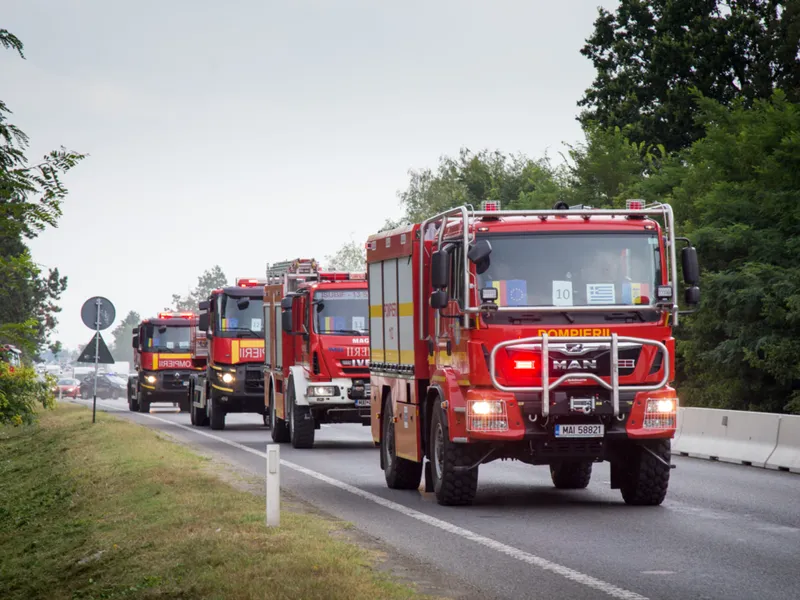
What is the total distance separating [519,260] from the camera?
14602 millimetres

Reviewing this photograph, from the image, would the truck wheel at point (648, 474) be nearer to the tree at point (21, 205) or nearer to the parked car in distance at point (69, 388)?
the tree at point (21, 205)

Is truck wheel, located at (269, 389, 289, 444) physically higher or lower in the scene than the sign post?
lower

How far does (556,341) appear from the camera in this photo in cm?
1437

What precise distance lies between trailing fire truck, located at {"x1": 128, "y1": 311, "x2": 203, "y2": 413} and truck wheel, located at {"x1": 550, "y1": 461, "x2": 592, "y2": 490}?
104 ft

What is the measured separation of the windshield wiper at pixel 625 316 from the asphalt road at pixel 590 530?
1938 millimetres

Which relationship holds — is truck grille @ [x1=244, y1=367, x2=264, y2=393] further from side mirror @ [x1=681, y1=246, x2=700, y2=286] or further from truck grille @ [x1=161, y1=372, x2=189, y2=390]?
side mirror @ [x1=681, y1=246, x2=700, y2=286]

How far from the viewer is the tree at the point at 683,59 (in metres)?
52.2

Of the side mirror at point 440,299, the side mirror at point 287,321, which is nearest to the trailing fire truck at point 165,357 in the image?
the side mirror at point 287,321

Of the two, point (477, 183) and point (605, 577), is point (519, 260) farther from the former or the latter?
point (477, 183)

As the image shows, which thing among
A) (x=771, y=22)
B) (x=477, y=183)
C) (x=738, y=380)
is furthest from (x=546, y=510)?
(x=477, y=183)

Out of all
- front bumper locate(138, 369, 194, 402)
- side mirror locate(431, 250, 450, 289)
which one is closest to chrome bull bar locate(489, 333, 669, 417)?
side mirror locate(431, 250, 450, 289)

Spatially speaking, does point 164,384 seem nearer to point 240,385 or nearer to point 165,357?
point 165,357

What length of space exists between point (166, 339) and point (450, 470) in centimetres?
3428

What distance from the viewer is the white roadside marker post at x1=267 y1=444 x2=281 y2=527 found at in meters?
12.0
